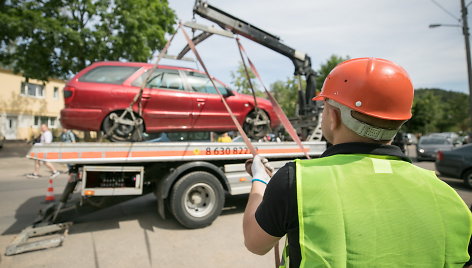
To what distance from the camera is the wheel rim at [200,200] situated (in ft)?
14.3

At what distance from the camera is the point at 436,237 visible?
2.97ft

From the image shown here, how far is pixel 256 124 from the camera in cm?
549

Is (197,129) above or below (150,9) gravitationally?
below

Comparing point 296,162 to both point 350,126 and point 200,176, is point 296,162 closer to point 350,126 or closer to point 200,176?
point 350,126

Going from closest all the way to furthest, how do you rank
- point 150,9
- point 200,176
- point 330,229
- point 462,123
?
point 330,229 → point 200,176 → point 150,9 → point 462,123

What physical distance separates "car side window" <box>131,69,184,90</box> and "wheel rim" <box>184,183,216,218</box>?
1.82 meters

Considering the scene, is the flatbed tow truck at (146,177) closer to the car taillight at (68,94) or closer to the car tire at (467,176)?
the car taillight at (68,94)

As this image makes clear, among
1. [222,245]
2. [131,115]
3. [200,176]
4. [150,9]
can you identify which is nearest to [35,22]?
[150,9]

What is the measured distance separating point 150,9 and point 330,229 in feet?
51.0

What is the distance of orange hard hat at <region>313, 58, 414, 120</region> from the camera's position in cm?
101

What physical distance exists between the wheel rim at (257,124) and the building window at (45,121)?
29447 millimetres

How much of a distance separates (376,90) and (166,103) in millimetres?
4064

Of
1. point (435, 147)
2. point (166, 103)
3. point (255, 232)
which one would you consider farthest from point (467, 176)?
point (255, 232)

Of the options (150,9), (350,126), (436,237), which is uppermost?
(150,9)
